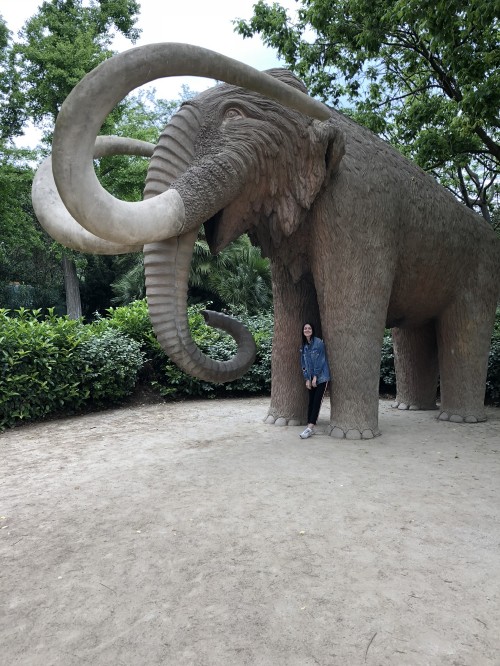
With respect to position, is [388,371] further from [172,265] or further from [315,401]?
[172,265]

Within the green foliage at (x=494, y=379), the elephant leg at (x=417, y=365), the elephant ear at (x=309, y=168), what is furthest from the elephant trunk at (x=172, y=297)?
the green foliage at (x=494, y=379)

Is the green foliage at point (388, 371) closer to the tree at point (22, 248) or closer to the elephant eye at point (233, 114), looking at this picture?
the elephant eye at point (233, 114)

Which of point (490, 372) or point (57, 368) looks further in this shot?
point (490, 372)

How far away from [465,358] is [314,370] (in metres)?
1.68

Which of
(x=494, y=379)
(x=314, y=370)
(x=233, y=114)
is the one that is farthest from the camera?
(x=494, y=379)

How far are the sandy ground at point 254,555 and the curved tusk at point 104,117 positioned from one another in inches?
63.6

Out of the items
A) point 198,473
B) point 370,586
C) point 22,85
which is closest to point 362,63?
point 198,473

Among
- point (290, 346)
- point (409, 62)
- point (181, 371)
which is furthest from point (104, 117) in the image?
point (409, 62)

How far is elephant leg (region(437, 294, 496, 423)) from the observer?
17.4 feet

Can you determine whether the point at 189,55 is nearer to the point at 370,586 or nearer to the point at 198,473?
the point at 198,473

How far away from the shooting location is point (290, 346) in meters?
5.15

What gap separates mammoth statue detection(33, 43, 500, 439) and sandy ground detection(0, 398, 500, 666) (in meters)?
0.89

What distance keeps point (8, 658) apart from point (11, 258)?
78.2 ft

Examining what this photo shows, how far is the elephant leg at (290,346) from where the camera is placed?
5.11 metres
